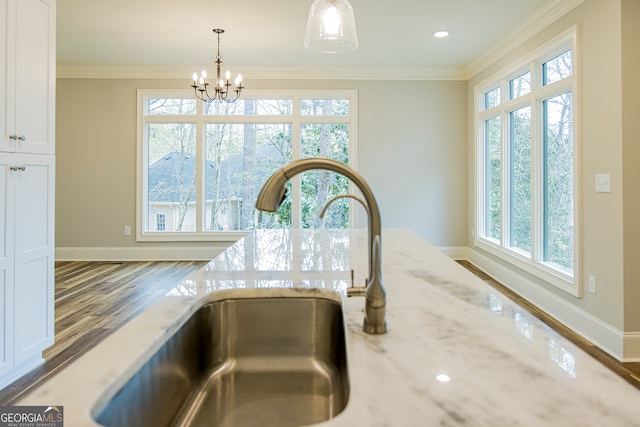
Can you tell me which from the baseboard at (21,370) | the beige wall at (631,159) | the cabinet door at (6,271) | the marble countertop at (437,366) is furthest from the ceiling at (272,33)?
the marble countertop at (437,366)

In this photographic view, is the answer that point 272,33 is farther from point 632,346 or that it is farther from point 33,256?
point 632,346

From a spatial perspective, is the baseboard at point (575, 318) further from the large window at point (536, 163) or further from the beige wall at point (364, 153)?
the beige wall at point (364, 153)

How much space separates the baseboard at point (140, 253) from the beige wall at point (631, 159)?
456 centimetres

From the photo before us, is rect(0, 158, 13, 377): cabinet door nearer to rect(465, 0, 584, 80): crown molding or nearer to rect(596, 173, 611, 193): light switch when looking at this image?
rect(596, 173, 611, 193): light switch

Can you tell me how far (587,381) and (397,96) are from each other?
5433mm

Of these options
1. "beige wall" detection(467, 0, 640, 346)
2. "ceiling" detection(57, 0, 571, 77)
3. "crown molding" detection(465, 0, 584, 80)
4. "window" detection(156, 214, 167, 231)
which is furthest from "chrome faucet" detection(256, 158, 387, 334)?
"window" detection(156, 214, 167, 231)

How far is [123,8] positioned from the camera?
3.66m

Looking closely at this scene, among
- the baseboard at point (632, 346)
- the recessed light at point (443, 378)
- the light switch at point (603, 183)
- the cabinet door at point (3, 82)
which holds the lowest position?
the baseboard at point (632, 346)

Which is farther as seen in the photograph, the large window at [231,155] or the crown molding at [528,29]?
the large window at [231,155]

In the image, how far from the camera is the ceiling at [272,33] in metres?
3.59

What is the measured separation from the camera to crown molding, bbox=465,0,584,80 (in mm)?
3295

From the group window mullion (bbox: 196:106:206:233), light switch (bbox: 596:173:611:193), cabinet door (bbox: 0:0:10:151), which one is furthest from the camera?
window mullion (bbox: 196:106:206:233)

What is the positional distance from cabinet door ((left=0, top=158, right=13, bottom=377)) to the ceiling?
2.18 metres

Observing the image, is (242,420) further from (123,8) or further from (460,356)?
(123,8)
